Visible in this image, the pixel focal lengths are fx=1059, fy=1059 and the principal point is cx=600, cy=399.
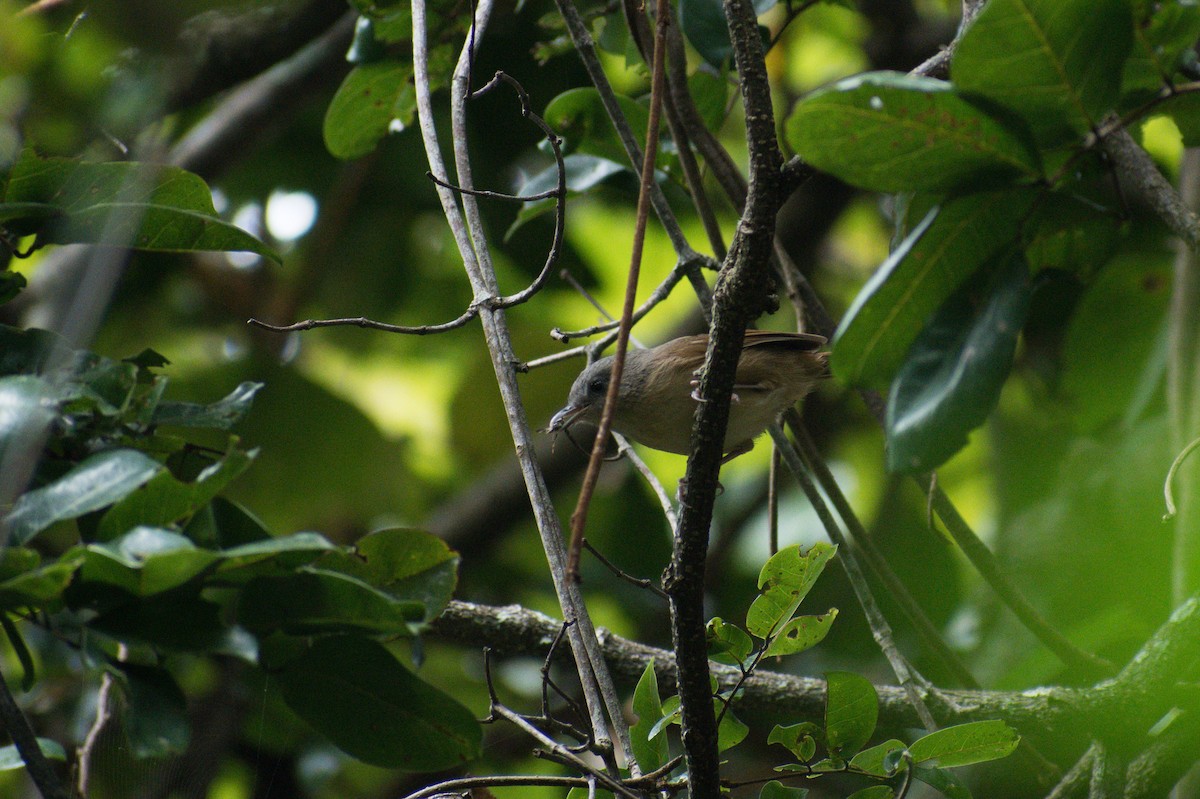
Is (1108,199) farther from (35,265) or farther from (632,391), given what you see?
(35,265)

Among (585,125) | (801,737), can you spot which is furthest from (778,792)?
(585,125)

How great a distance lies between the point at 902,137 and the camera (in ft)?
4.33

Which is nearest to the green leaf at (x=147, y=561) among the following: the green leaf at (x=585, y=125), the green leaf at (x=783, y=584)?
the green leaf at (x=783, y=584)

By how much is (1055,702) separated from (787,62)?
13.4 ft

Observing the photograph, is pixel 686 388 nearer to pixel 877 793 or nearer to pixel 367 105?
pixel 367 105

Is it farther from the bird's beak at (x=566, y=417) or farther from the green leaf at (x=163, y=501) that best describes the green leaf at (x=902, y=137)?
the bird's beak at (x=566, y=417)

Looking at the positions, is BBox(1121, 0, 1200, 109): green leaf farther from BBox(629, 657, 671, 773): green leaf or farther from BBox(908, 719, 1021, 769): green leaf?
BBox(629, 657, 671, 773): green leaf

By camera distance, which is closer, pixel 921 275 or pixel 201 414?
pixel 921 275

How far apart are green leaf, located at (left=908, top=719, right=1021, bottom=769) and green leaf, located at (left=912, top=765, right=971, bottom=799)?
0.02 metres

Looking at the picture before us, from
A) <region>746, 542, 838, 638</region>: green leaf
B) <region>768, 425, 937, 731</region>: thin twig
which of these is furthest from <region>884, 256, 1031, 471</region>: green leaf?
<region>768, 425, 937, 731</region>: thin twig

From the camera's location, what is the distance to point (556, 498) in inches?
214

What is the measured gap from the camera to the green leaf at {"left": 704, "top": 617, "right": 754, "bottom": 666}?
77.2 inches

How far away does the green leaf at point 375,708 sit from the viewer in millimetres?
1533

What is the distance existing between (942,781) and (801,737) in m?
0.25
